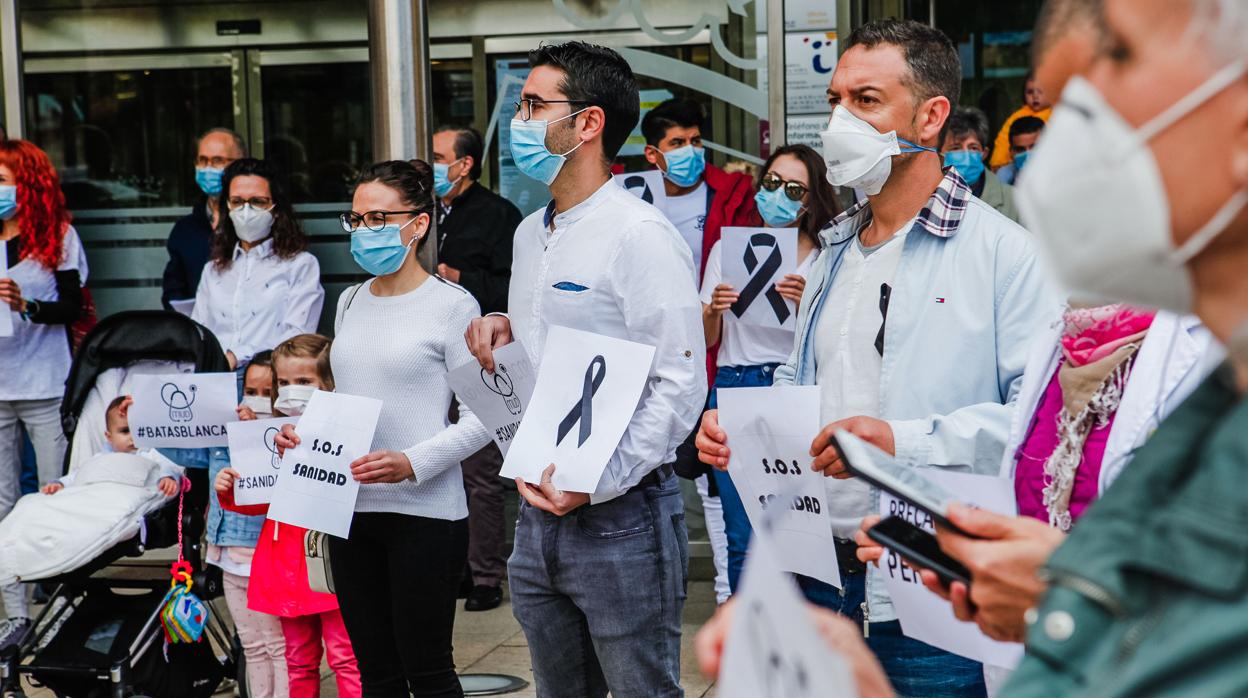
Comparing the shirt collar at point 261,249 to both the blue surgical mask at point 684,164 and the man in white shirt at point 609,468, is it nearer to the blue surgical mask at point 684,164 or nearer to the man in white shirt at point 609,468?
the blue surgical mask at point 684,164

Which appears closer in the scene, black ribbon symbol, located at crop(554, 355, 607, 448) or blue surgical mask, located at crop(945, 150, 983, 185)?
black ribbon symbol, located at crop(554, 355, 607, 448)

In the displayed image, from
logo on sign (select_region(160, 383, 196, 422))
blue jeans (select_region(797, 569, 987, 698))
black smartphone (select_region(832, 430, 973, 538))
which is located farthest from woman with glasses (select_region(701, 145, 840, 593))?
black smartphone (select_region(832, 430, 973, 538))

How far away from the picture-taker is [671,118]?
6.56 metres

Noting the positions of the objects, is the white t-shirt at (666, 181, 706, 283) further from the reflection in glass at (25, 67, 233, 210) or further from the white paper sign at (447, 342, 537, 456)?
the reflection in glass at (25, 67, 233, 210)

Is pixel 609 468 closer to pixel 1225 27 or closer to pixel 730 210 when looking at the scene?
pixel 1225 27

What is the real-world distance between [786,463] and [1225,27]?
1.93 meters

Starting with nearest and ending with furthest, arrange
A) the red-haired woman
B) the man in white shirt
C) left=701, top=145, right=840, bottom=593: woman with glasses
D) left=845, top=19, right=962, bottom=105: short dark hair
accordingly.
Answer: left=845, top=19, right=962, bottom=105: short dark hair → the man in white shirt → left=701, top=145, right=840, bottom=593: woman with glasses → the red-haired woman

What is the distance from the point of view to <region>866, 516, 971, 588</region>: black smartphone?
1638 mm

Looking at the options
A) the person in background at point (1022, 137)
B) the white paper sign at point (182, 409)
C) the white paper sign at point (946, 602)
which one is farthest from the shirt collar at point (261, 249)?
the white paper sign at point (946, 602)

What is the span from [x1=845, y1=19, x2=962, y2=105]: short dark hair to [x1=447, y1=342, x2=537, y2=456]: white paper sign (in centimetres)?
110

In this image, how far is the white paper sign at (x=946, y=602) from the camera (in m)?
2.38

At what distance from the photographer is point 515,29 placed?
7.33 meters

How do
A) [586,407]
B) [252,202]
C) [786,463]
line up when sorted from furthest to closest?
[252,202], [586,407], [786,463]

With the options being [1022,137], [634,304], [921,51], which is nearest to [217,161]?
[1022,137]
